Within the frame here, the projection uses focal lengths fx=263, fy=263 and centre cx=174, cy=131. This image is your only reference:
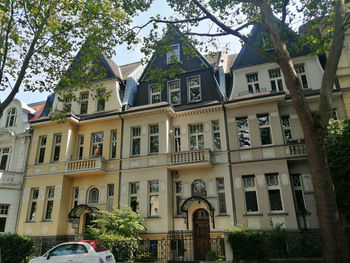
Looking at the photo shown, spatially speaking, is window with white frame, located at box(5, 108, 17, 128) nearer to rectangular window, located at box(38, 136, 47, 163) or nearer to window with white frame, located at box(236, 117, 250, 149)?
rectangular window, located at box(38, 136, 47, 163)

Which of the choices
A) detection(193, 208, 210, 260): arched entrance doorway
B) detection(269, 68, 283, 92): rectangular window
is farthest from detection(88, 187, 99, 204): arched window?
detection(269, 68, 283, 92): rectangular window

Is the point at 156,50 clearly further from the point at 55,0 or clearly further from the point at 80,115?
the point at 80,115

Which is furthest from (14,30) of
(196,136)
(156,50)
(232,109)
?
(232,109)

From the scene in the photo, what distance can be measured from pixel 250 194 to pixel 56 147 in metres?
14.6

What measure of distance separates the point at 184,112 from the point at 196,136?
1928mm

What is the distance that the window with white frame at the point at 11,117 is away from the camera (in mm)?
22578

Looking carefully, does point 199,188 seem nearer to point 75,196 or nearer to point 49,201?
point 75,196

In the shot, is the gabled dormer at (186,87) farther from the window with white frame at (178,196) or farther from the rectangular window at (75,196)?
the rectangular window at (75,196)

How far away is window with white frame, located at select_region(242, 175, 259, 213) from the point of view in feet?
51.6

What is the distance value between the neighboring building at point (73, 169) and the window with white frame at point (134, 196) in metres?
1.07

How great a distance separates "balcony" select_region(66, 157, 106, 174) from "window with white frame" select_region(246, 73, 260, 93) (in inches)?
456

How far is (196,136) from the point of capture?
60.6ft

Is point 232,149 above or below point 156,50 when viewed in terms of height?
below

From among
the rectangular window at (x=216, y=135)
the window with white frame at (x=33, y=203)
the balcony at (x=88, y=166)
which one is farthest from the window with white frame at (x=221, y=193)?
the window with white frame at (x=33, y=203)
